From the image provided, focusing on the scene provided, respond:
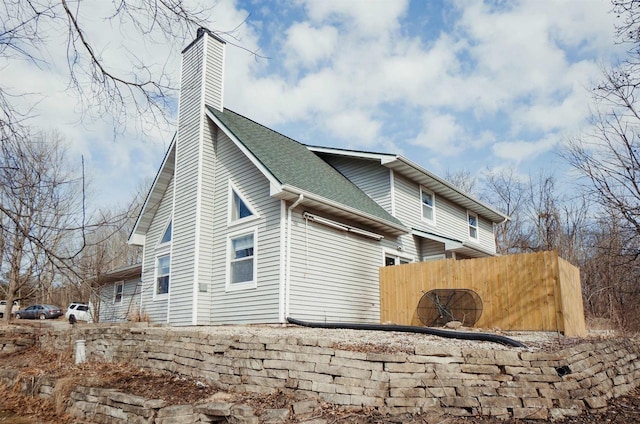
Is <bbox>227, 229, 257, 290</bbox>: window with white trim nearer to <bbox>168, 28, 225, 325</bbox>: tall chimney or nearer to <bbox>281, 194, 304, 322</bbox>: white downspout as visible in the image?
<bbox>168, 28, 225, 325</bbox>: tall chimney

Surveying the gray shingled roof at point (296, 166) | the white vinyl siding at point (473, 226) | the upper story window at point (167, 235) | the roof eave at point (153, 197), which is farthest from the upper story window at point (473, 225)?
the roof eave at point (153, 197)

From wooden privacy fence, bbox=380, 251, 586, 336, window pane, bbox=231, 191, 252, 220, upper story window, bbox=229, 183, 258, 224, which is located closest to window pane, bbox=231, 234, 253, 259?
upper story window, bbox=229, 183, 258, 224

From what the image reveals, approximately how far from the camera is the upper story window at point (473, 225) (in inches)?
718

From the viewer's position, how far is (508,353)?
5.33 meters

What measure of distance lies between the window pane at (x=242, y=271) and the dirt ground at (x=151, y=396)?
11.2ft

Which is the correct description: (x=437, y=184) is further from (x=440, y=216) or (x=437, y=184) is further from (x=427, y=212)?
(x=440, y=216)

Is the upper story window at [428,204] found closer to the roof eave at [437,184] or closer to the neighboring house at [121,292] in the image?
the roof eave at [437,184]

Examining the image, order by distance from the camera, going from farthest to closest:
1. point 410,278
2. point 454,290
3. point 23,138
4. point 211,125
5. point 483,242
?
point 483,242
point 211,125
point 410,278
point 454,290
point 23,138

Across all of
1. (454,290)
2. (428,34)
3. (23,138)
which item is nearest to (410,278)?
(454,290)

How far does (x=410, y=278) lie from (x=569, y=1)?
6.61m

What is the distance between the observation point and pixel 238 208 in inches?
472

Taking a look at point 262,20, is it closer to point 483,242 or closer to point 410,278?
point 410,278

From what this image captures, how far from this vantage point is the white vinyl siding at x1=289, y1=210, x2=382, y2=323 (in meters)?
10.7

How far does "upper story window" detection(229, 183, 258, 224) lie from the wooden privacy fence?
4062 mm
